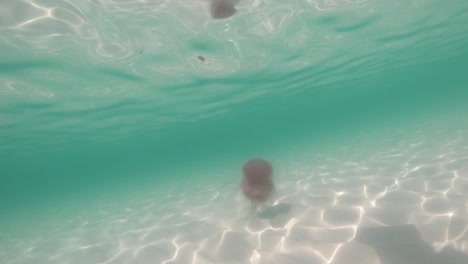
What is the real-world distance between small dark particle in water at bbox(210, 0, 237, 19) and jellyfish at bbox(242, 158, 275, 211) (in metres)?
6.24

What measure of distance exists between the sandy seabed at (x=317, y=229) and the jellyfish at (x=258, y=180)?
29.3 inches

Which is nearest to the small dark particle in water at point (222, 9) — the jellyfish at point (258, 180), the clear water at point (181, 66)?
the clear water at point (181, 66)

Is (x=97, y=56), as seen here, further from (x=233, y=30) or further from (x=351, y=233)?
(x=351, y=233)

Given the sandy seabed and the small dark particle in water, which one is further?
the small dark particle in water

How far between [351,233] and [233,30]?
9.72m

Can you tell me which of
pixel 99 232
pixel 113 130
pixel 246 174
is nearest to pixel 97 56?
pixel 99 232

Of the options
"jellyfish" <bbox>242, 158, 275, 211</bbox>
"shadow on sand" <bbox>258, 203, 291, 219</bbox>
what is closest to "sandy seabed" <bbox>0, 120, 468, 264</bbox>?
"shadow on sand" <bbox>258, 203, 291, 219</bbox>

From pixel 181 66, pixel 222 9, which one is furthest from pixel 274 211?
pixel 181 66

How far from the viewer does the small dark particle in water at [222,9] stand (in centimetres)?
1039

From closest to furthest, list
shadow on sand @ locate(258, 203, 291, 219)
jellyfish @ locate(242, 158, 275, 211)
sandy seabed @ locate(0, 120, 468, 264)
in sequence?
1. sandy seabed @ locate(0, 120, 468, 264)
2. jellyfish @ locate(242, 158, 275, 211)
3. shadow on sand @ locate(258, 203, 291, 219)

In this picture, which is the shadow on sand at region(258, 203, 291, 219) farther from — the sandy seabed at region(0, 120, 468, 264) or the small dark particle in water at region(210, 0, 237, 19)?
the small dark particle in water at region(210, 0, 237, 19)

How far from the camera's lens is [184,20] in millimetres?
11148

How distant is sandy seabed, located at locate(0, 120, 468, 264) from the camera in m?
5.42

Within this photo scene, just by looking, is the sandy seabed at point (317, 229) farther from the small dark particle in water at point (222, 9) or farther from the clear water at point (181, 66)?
the small dark particle in water at point (222, 9)
